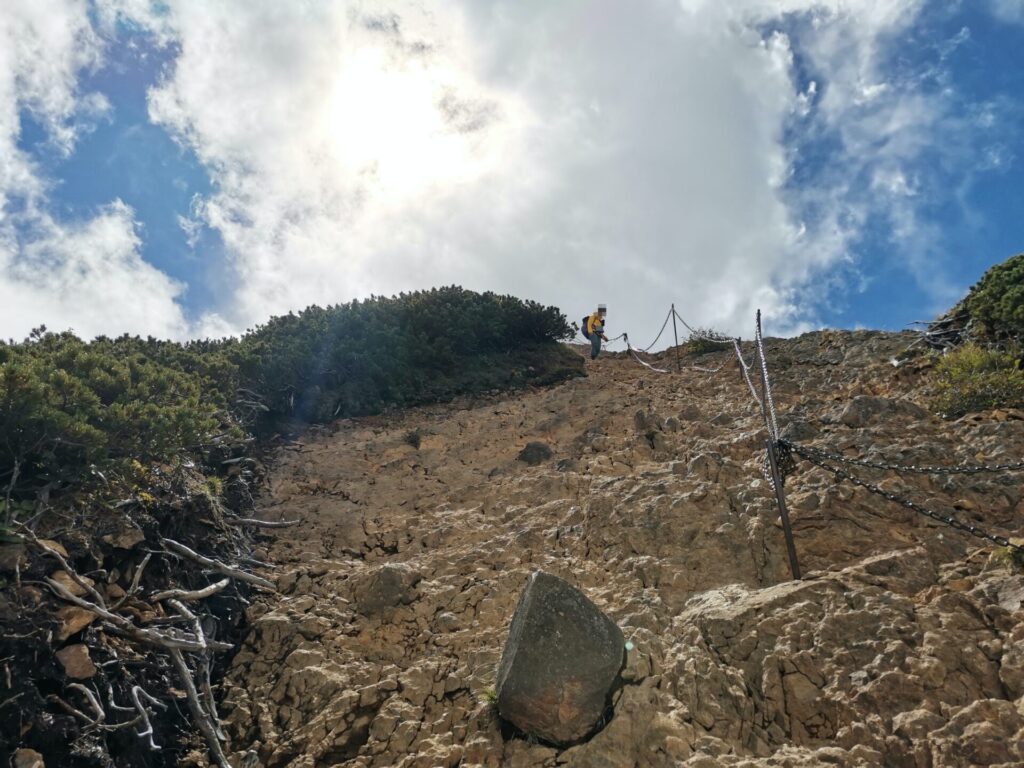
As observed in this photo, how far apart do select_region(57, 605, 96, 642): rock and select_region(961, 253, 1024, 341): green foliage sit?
1116 centimetres

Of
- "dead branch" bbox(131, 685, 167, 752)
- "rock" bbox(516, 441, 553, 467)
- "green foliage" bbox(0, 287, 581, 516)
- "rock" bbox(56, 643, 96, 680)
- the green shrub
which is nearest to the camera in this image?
"dead branch" bbox(131, 685, 167, 752)

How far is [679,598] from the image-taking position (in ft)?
19.3

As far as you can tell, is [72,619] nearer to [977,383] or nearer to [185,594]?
[185,594]

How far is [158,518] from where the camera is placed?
679cm

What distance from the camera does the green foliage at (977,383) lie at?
294 inches

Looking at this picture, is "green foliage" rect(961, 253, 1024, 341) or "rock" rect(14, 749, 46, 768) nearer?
"rock" rect(14, 749, 46, 768)

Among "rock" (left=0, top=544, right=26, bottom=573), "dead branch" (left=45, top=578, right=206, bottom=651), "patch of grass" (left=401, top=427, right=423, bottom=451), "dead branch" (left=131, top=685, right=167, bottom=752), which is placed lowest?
"dead branch" (left=131, top=685, right=167, bottom=752)

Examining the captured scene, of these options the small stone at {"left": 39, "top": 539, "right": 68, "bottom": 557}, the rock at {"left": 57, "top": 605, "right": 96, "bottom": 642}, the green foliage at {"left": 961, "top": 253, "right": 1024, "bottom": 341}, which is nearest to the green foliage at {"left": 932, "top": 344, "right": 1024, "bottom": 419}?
the green foliage at {"left": 961, "top": 253, "right": 1024, "bottom": 341}

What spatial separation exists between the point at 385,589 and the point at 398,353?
28.6 ft

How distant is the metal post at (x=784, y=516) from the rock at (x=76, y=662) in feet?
19.2

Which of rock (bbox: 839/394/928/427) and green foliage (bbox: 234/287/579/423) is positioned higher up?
green foliage (bbox: 234/287/579/423)

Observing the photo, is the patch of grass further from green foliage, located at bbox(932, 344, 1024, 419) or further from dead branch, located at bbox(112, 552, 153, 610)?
green foliage, located at bbox(932, 344, 1024, 419)

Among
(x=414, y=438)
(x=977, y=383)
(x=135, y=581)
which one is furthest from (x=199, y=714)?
(x=977, y=383)

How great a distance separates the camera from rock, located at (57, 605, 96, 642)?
199 inches
